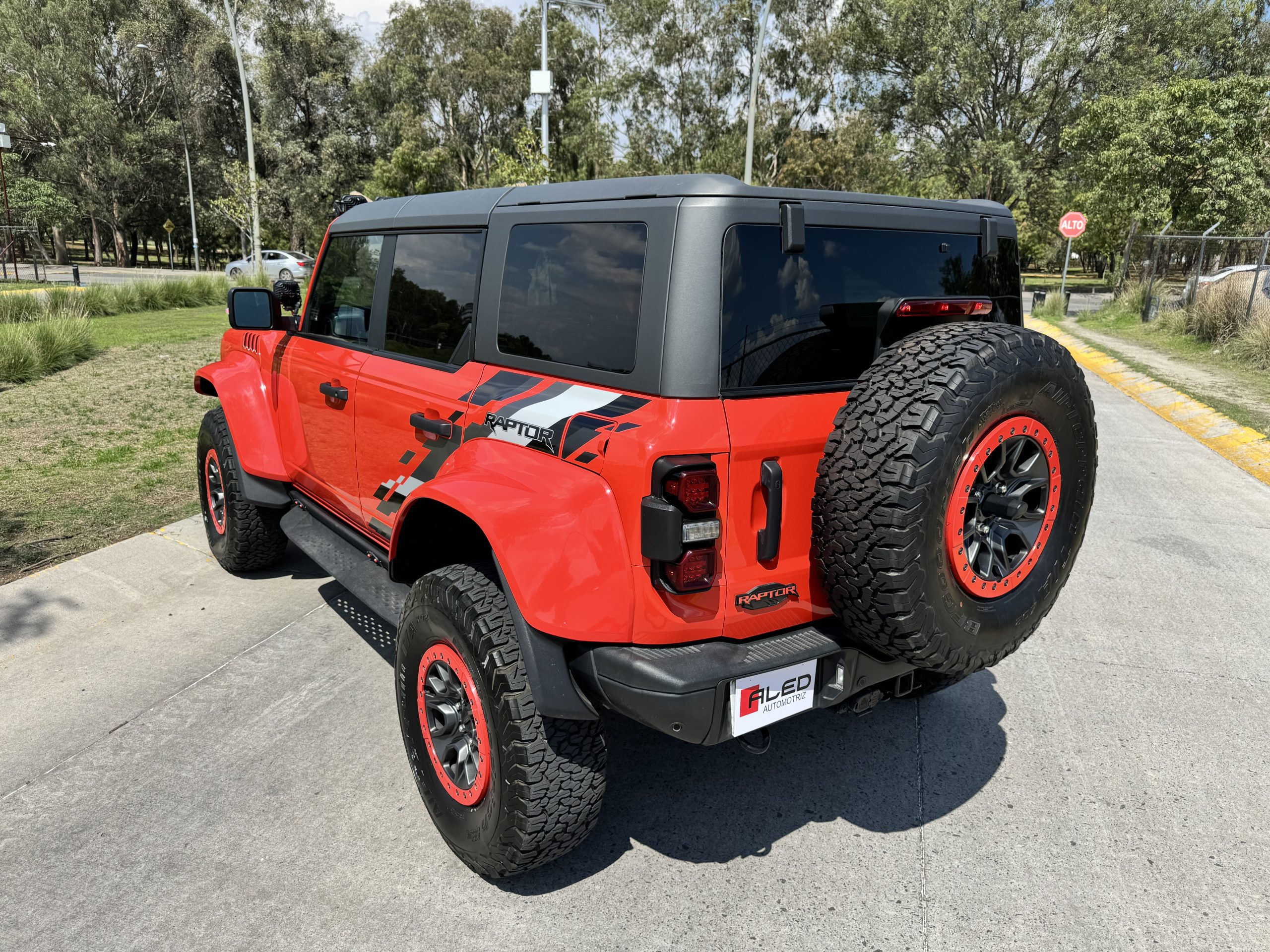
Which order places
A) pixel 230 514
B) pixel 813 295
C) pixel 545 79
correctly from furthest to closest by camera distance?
1. pixel 545 79
2. pixel 230 514
3. pixel 813 295

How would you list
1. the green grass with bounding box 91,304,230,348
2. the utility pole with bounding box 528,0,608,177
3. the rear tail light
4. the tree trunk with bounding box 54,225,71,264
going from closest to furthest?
the rear tail light, the green grass with bounding box 91,304,230,348, the utility pole with bounding box 528,0,608,177, the tree trunk with bounding box 54,225,71,264

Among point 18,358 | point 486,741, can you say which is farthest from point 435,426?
point 18,358

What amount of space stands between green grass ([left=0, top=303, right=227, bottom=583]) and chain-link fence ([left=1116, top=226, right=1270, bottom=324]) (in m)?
15.8

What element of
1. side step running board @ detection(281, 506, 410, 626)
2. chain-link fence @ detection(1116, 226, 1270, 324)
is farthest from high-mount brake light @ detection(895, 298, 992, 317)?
chain-link fence @ detection(1116, 226, 1270, 324)

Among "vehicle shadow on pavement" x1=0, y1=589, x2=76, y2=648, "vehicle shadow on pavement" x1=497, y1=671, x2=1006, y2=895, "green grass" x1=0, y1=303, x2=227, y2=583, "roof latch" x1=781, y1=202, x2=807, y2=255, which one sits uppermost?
"roof latch" x1=781, y1=202, x2=807, y2=255

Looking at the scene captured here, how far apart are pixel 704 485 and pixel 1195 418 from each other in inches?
385

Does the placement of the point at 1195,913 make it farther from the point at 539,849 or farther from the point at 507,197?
the point at 507,197

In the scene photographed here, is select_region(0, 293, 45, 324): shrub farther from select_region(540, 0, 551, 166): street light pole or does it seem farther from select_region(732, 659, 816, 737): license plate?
select_region(732, 659, 816, 737): license plate

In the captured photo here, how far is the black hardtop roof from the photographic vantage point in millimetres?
2316

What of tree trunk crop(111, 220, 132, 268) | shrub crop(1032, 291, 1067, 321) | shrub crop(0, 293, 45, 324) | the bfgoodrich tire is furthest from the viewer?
tree trunk crop(111, 220, 132, 268)

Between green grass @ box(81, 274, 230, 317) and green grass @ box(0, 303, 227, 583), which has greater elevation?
green grass @ box(81, 274, 230, 317)

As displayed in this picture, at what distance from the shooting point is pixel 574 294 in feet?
8.48

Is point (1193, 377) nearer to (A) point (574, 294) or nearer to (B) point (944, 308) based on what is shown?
(B) point (944, 308)

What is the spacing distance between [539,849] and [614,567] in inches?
35.5
